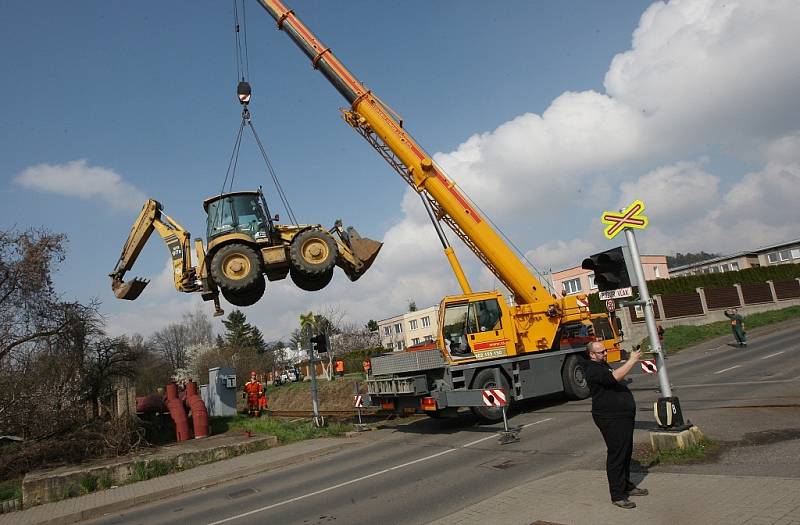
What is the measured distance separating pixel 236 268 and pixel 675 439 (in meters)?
8.29

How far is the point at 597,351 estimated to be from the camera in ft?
18.5

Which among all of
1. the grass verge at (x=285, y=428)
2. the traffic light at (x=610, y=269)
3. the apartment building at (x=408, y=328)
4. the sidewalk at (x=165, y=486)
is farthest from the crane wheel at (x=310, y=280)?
the apartment building at (x=408, y=328)

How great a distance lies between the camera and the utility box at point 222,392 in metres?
19.4

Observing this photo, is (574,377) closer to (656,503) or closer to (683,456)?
(683,456)

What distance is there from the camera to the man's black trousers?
5.32 metres

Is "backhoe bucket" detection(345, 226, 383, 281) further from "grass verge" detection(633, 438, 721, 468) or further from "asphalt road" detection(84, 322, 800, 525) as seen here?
"grass verge" detection(633, 438, 721, 468)

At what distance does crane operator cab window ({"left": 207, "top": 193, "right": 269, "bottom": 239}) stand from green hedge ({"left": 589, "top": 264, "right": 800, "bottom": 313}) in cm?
2642

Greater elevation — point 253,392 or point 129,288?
point 129,288

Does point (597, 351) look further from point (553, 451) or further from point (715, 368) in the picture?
point (715, 368)

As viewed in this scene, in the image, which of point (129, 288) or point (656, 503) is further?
point (129, 288)

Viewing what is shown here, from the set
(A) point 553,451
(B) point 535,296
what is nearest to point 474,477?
(A) point 553,451

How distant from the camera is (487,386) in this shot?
40.7 ft

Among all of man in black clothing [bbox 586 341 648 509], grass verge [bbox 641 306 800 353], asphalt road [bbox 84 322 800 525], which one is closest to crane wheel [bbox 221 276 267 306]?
asphalt road [bbox 84 322 800 525]

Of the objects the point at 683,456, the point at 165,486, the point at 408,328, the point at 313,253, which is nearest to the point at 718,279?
the point at 313,253
